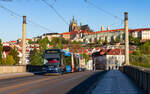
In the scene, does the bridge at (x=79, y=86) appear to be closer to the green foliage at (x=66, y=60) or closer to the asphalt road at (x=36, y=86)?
the asphalt road at (x=36, y=86)

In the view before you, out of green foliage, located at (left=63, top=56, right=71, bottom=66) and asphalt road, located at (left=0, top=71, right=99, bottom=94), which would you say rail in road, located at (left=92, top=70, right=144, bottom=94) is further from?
green foliage, located at (left=63, top=56, right=71, bottom=66)

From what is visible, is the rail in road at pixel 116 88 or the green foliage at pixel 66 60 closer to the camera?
the rail in road at pixel 116 88

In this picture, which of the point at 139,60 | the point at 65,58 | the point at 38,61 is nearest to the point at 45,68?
the point at 65,58

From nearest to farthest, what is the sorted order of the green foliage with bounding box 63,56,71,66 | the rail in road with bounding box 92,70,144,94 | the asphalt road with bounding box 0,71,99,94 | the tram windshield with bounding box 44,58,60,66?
the asphalt road with bounding box 0,71,99,94 < the rail in road with bounding box 92,70,144,94 < the tram windshield with bounding box 44,58,60,66 < the green foliage with bounding box 63,56,71,66

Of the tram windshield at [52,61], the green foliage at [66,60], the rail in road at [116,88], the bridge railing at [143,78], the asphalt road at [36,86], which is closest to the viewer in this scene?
the bridge railing at [143,78]

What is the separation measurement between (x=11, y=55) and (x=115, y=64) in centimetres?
7347

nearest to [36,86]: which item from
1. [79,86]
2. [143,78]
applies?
[79,86]

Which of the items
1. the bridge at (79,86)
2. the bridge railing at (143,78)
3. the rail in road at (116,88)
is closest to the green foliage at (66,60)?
the bridge at (79,86)

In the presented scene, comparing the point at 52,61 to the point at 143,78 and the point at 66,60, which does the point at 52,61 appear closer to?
the point at 66,60

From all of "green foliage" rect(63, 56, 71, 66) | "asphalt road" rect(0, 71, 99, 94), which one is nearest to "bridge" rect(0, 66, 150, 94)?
"asphalt road" rect(0, 71, 99, 94)

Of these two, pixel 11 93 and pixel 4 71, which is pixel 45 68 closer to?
pixel 4 71

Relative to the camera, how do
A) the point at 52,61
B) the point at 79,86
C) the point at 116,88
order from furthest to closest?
the point at 52,61 → the point at 79,86 → the point at 116,88

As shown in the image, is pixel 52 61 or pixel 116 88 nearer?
pixel 116 88

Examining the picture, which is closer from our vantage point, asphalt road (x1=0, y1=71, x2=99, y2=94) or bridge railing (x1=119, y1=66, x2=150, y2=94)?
bridge railing (x1=119, y1=66, x2=150, y2=94)
